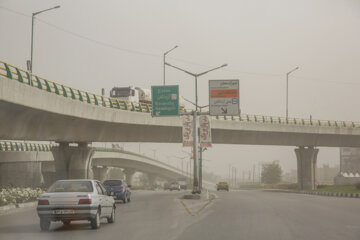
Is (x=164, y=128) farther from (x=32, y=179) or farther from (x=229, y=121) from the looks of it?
(x=32, y=179)

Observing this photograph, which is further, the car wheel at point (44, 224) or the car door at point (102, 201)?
the car door at point (102, 201)

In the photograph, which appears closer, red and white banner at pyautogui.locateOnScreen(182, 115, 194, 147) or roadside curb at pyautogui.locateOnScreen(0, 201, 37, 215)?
roadside curb at pyautogui.locateOnScreen(0, 201, 37, 215)

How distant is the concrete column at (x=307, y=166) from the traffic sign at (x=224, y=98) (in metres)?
32.5

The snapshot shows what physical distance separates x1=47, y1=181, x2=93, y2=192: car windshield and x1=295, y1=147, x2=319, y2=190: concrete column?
189 feet

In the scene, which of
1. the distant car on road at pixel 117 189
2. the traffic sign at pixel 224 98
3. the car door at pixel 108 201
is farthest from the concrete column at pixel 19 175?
the car door at pixel 108 201

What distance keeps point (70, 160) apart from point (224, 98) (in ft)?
59.2

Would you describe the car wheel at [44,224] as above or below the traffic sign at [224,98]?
below

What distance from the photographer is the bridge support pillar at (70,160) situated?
2031 inches

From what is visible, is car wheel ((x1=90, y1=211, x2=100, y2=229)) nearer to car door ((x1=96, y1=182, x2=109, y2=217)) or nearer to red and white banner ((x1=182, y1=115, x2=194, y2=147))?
car door ((x1=96, y1=182, x2=109, y2=217))

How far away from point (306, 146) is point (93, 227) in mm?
57627

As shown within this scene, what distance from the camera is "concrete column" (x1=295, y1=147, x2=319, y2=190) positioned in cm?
7125

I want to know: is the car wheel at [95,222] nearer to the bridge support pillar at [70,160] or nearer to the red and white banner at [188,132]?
the red and white banner at [188,132]

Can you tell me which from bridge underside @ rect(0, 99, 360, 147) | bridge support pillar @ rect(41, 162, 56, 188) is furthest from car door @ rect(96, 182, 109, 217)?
bridge support pillar @ rect(41, 162, 56, 188)

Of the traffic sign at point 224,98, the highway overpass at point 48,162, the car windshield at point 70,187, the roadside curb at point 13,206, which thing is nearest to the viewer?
the car windshield at point 70,187
